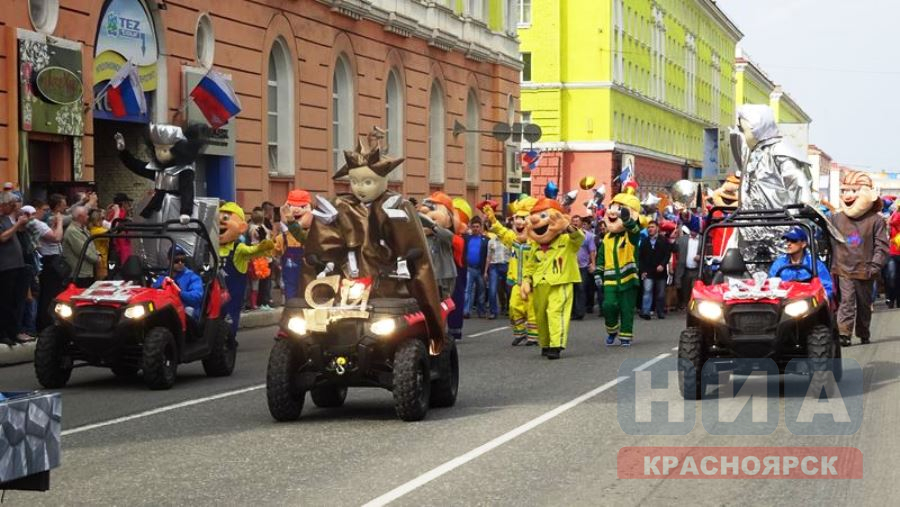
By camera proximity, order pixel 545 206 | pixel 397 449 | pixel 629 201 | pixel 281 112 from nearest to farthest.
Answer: pixel 397 449 → pixel 545 206 → pixel 629 201 → pixel 281 112

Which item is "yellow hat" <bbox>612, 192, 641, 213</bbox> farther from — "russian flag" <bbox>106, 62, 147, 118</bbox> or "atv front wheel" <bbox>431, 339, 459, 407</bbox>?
"russian flag" <bbox>106, 62, 147, 118</bbox>

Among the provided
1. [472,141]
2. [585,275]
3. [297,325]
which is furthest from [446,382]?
[472,141]

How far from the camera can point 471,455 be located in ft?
34.4

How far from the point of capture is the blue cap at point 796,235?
14.5 meters

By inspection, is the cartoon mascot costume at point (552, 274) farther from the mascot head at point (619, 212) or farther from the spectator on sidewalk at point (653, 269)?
the spectator on sidewalk at point (653, 269)

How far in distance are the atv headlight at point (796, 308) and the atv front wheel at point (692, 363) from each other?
0.73 metres

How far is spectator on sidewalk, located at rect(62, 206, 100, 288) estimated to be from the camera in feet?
61.3

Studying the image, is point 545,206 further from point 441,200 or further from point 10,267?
point 10,267

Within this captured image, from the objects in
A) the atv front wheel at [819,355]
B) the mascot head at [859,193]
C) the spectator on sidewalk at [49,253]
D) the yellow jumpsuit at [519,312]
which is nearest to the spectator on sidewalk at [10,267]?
the spectator on sidewalk at [49,253]

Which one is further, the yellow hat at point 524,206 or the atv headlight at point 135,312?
the yellow hat at point 524,206

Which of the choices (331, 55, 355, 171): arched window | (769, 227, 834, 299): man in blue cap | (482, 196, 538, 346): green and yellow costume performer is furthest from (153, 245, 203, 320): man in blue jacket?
(331, 55, 355, 171): arched window

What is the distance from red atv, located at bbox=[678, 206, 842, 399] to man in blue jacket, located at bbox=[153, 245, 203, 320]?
15.9 feet

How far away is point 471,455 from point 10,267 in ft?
29.4

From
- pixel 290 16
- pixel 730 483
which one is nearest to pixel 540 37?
pixel 290 16
